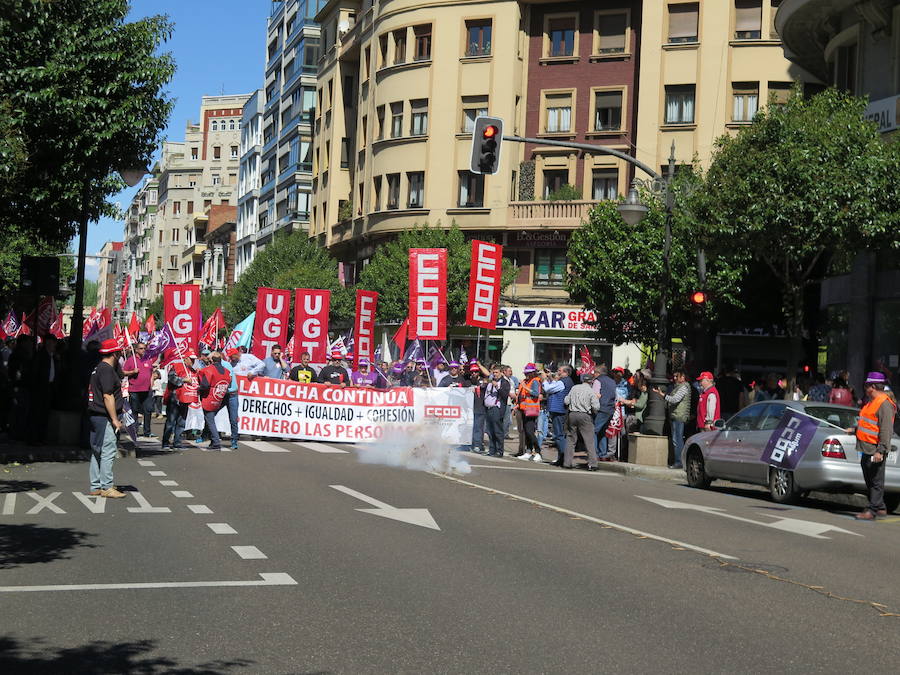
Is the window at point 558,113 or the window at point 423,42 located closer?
the window at point 558,113

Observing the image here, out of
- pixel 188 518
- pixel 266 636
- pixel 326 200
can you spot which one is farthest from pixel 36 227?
pixel 326 200

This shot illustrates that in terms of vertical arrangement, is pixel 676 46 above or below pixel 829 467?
above

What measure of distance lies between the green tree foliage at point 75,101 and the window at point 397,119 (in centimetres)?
3330

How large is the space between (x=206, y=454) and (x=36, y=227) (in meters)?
4.64

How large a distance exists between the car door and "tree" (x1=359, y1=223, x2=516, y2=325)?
94.0 ft

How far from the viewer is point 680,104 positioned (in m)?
46.8

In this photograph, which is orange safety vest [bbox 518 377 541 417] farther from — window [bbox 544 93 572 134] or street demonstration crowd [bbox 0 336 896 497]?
window [bbox 544 93 572 134]

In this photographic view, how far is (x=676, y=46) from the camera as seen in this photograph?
153 ft

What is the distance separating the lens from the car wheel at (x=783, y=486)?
16219mm

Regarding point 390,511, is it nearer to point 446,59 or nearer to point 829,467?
point 829,467

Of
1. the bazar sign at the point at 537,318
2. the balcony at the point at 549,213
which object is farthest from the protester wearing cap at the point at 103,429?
the bazar sign at the point at 537,318

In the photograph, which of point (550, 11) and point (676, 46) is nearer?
point (676, 46)

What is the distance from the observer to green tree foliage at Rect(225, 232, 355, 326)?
2287 inches

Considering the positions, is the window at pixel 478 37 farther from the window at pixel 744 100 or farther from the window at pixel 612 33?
the window at pixel 744 100
